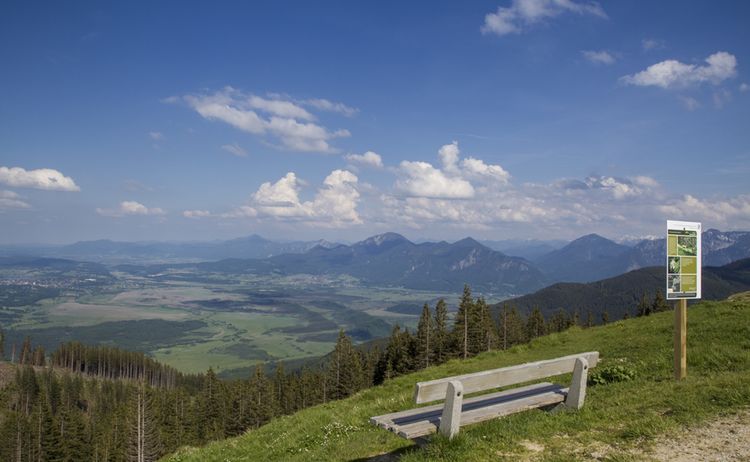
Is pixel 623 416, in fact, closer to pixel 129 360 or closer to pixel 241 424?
pixel 241 424

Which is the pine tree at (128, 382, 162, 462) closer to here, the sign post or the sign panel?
the sign post

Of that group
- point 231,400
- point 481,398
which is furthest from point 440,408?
point 231,400

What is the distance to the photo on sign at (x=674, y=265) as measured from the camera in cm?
1369

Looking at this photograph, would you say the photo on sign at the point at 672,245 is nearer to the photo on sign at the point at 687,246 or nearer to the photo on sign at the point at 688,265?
the photo on sign at the point at 687,246

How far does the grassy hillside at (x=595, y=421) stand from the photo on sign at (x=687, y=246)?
3.77m

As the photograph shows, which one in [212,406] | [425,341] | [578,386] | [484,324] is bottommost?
[212,406]

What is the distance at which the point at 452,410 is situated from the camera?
838 centimetres

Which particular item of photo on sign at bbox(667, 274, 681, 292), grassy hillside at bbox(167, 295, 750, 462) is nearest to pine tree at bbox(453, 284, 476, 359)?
grassy hillside at bbox(167, 295, 750, 462)

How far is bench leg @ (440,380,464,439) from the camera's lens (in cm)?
824

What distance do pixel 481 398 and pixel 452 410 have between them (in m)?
2.56

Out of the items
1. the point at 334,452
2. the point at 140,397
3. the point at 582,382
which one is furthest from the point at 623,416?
the point at 140,397

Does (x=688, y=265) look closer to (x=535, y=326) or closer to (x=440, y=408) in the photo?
(x=440, y=408)

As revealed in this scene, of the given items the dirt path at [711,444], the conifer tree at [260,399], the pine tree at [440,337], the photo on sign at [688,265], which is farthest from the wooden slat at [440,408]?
the conifer tree at [260,399]

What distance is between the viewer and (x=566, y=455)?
8.05 meters
